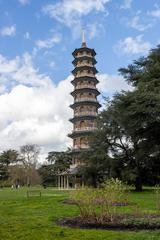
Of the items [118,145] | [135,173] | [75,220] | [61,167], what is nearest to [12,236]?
[75,220]

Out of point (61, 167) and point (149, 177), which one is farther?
point (61, 167)

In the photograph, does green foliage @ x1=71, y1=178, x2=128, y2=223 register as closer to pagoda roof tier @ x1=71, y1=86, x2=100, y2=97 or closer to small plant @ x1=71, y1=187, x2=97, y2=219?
small plant @ x1=71, y1=187, x2=97, y2=219

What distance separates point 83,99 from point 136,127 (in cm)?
3270

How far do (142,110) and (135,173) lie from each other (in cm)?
1164

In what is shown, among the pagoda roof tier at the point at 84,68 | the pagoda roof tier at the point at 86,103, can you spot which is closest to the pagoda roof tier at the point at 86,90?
the pagoda roof tier at the point at 86,103

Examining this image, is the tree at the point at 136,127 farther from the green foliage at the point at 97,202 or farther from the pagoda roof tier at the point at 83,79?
the pagoda roof tier at the point at 83,79

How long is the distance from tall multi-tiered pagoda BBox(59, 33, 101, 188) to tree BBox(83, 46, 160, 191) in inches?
746

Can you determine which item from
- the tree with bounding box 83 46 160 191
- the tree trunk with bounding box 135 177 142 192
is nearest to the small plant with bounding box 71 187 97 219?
the tree with bounding box 83 46 160 191

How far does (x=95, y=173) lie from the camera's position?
4628cm

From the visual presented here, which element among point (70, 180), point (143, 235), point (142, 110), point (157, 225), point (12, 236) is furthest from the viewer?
point (70, 180)

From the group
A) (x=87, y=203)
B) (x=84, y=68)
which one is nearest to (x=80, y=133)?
(x=84, y=68)

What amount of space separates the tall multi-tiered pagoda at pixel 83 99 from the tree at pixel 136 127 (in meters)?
19.0

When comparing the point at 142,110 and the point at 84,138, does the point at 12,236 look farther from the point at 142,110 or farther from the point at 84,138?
the point at 84,138

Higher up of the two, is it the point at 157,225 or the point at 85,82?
the point at 85,82
